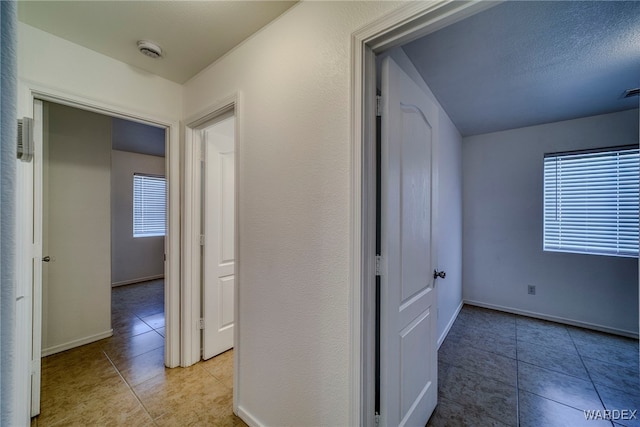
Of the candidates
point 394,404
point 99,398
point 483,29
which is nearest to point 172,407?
point 99,398

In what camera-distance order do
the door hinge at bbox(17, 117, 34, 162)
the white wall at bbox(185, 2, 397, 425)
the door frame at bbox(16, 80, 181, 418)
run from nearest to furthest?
the door hinge at bbox(17, 117, 34, 162), the white wall at bbox(185, 2, 397, 425), the door frame at bbox(16, 80, 181, 418)

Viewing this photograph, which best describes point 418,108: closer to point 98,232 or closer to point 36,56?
point 36,56

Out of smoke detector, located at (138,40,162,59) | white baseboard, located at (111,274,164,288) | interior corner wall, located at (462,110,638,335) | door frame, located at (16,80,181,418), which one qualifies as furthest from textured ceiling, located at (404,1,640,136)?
white baseboard, located at (111,274,164,288)

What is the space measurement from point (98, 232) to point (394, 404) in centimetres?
328

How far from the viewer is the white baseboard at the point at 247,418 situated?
151 cm

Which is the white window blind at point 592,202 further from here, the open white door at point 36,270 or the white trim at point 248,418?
the open white door at point 36,270

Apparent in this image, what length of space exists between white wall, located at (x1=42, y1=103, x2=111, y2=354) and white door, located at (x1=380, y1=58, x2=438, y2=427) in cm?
307

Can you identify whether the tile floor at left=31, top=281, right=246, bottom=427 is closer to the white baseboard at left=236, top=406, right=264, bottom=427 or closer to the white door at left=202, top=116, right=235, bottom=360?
the white baseboard at left=236, top=406, right=264, bottom=427

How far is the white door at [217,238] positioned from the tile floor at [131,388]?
→ 236 mm

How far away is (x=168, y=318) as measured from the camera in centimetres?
210

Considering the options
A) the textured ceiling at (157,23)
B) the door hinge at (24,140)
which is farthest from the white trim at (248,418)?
the textured ceiling at (157,23)

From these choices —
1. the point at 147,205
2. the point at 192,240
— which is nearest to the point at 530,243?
the point at 192,240

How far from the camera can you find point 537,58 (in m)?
1.81

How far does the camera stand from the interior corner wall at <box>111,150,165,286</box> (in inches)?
176
